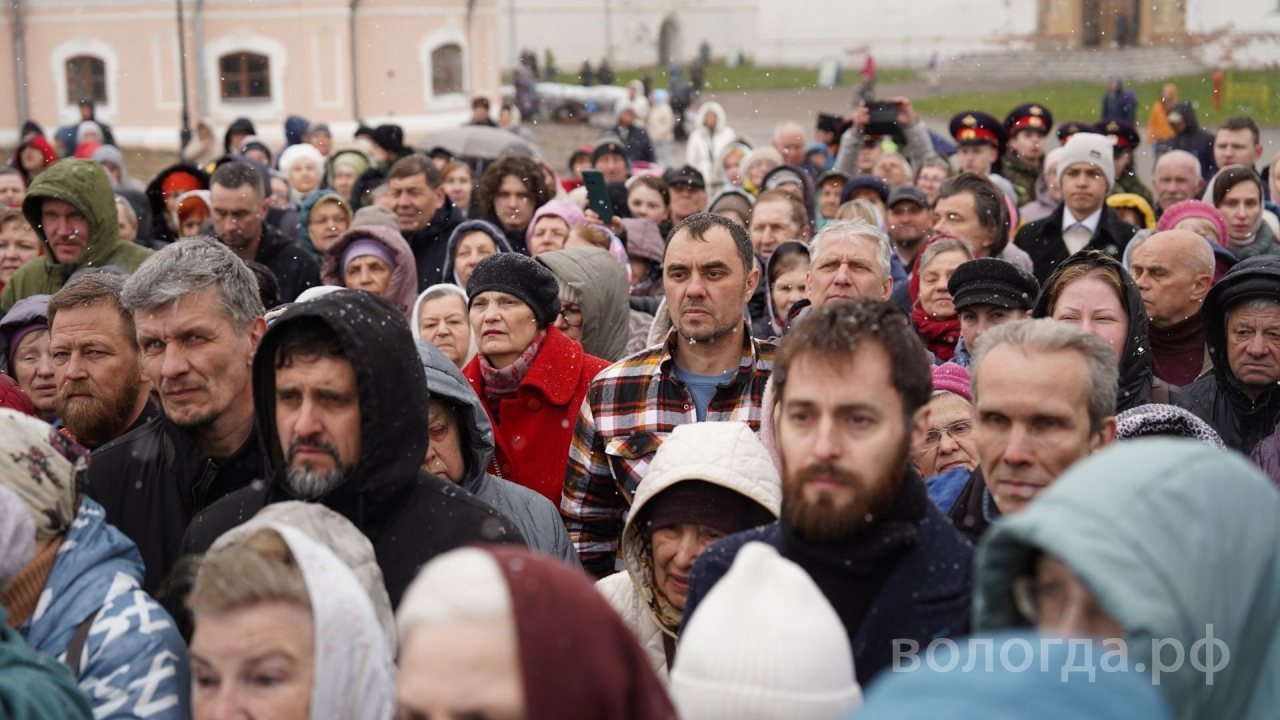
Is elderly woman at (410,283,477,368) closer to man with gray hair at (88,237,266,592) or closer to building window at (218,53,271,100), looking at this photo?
man with gray hair at (88,237,266,592)

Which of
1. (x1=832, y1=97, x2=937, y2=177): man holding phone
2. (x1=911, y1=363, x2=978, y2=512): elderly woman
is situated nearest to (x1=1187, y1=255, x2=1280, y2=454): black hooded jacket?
(x1=911, y1=363, x2=978, y2=512): elderly woman

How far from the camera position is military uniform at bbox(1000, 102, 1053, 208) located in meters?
12.8

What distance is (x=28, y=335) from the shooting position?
579cm

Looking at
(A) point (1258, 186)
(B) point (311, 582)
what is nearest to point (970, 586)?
(B) point (311, 582)

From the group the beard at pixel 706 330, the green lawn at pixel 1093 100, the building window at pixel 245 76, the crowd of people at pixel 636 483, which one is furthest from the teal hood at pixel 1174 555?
the green lawn at pixel 1093 100

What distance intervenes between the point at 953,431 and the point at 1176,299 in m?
2.21

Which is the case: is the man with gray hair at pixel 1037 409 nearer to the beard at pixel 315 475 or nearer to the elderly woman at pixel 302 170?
the beard at pixel 315 475

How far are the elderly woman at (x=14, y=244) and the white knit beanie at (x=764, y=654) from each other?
6515mm

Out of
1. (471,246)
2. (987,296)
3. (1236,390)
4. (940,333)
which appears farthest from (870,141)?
(1236,390)

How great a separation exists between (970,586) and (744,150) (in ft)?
44.0

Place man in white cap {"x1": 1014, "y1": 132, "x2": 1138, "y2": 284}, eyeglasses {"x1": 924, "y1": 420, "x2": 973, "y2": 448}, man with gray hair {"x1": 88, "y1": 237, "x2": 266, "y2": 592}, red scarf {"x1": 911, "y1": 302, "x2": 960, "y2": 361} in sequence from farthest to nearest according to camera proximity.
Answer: man in white cap {"x1": 1014, "y1": 132, "x2": 1138, "y2": 284} → red scarf {"x1": 911, "y1": 302, "x2": 960, "y2": 361} → eyeglasses {"x1": 924, "y1": 420, "x2": 973, "y2": 448} → man with gray hair {"x1": 88, "y1": 237, "x2": 266, "y2": 592}

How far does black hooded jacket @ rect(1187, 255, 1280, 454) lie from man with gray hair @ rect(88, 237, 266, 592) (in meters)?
3.47

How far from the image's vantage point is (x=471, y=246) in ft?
26.0

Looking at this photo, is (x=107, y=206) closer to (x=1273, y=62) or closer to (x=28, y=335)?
(x=28, y=335)
